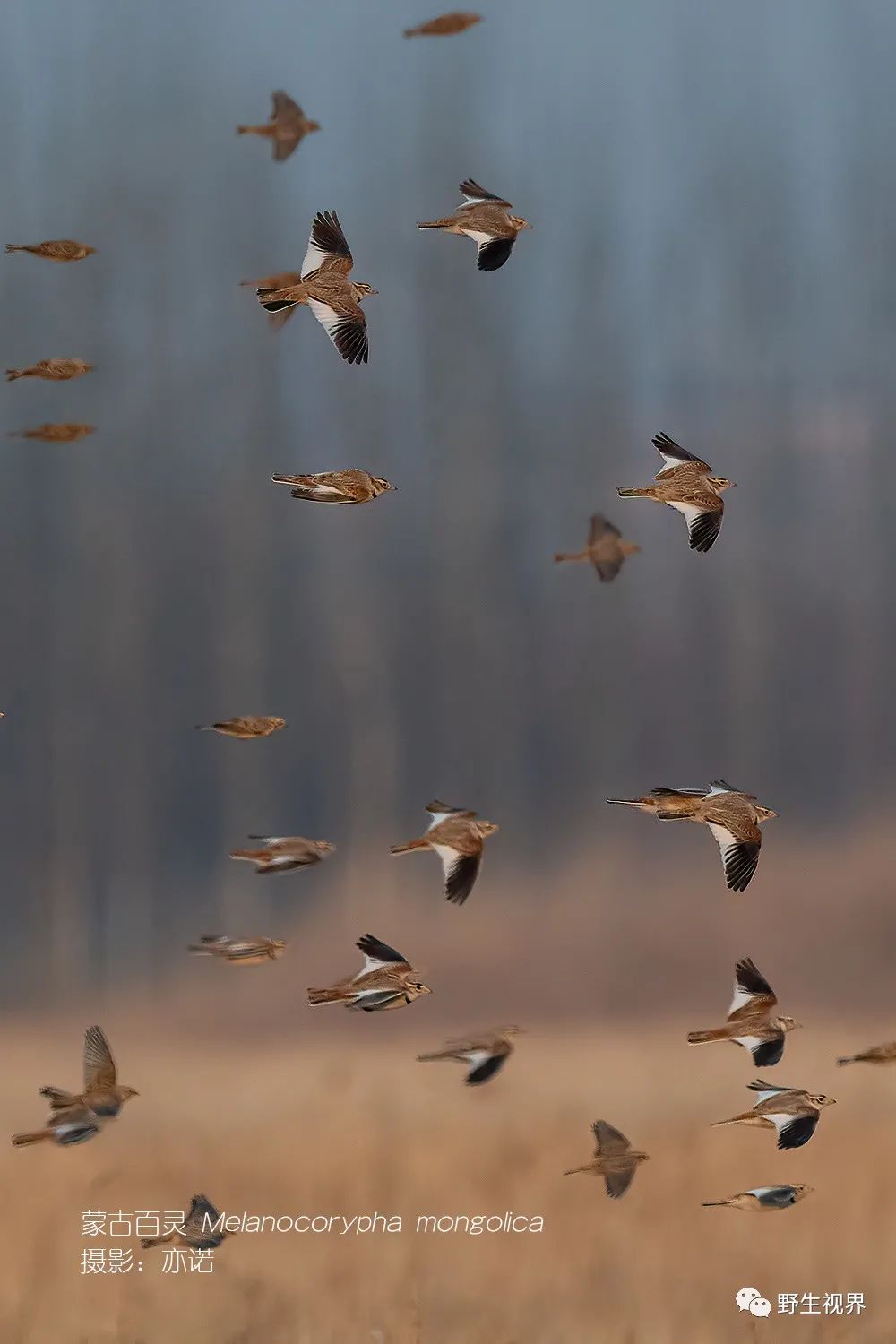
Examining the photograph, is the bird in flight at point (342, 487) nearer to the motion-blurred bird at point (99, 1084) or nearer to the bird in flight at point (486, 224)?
the bird in flight at point (486, 224)

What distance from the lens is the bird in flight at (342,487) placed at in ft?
8.11

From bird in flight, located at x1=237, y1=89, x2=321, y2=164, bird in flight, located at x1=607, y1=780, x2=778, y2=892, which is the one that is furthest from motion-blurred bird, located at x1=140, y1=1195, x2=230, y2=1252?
bird in flight, located at x1=237, y1=89, x2=321, y2=164

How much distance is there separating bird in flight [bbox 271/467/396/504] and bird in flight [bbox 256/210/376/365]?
7.2 inches

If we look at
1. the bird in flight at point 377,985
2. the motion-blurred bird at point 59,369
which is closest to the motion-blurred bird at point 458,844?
the bird in flight at point 377,985

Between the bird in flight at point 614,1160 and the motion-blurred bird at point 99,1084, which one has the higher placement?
the motion-blurred bird at point 99,1084

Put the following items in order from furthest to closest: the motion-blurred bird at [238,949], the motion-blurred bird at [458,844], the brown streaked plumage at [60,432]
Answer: the brown streaked plumage at [60,432]
the motion-blurred bird at [238,949]
the motion-blurred bird at [458,844]

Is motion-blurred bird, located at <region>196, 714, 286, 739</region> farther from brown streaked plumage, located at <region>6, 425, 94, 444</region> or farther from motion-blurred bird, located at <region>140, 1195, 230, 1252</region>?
motion-blurred bird, located at <region>140, 1195, 230, 1252</region>

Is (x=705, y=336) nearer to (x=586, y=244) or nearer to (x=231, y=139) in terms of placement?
(x=586, y=244)

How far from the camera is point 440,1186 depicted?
9.60ft

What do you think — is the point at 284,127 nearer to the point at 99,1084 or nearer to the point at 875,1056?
the point at 99,1084

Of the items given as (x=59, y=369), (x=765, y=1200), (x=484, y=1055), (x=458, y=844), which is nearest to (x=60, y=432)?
(x=59, y=369)

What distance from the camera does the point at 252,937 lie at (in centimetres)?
293

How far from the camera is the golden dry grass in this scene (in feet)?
9.19

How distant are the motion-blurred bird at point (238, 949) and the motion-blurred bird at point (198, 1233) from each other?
438 mm
